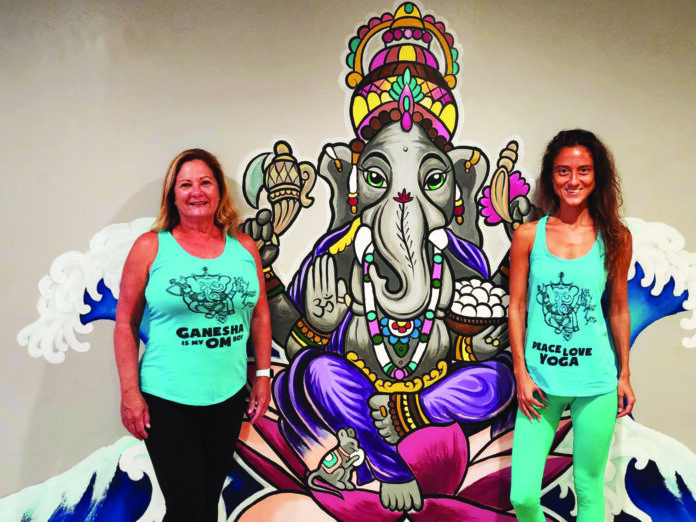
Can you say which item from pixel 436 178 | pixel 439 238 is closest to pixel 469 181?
pixel 436 178

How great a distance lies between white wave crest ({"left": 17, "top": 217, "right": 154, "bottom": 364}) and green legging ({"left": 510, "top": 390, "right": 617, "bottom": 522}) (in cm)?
181

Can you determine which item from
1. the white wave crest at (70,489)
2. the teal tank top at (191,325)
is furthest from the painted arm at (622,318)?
the white wave crest at (70,489)

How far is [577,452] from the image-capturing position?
1972mm

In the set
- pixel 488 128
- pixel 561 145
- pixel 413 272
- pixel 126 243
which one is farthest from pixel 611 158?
pixel 126 243

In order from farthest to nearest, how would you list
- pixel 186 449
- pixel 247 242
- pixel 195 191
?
pixel 247 242 < pixel 195 191 < pixel 186 449

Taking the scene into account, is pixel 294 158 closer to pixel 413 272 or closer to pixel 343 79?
pixel 343 79

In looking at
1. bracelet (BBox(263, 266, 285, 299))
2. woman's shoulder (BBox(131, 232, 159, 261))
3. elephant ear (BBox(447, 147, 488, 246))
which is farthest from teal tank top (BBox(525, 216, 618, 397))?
woman's shoulder (BBox(131, 232, 159, 261))

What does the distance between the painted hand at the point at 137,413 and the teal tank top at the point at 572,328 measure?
4.87 feet

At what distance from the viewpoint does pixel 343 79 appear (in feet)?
7.32

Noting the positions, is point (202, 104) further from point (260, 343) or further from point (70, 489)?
point (70, 489)

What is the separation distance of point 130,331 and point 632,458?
86.5 inches

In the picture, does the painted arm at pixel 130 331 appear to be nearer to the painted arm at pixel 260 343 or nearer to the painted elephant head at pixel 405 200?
the painted arm at pixel 260 343

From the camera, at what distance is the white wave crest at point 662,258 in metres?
2.27

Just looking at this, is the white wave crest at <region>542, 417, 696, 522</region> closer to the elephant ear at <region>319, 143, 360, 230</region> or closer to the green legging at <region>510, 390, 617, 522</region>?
the green legging at <region>510, 390, 617, 522</region>
